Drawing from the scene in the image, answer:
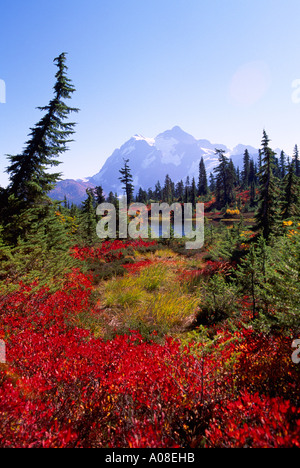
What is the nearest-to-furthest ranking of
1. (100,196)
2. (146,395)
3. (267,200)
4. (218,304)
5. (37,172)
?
(146,395), (218,304), (37,172), (267,200), (100,196)

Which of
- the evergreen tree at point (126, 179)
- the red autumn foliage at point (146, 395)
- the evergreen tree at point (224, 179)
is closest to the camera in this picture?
the red autumn foliage at point (146, 395)

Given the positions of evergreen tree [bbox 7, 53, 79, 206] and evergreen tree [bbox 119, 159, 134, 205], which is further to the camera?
evergreen tree [bbox 119, 159, 134, 205]

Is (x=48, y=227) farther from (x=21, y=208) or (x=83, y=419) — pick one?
(x=83, y=419)

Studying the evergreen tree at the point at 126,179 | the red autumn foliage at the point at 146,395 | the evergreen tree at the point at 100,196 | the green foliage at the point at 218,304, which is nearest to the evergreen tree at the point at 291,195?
the green foliage at the point at 218,304

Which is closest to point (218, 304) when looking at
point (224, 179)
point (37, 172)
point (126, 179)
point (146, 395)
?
point (146, 395)

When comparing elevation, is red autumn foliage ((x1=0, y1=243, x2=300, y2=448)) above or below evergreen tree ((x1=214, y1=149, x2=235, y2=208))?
below

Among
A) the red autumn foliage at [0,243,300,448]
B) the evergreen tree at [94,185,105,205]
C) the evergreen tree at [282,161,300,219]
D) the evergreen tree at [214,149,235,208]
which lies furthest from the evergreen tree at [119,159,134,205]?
the red autumn foliage at [0,243,300,448]

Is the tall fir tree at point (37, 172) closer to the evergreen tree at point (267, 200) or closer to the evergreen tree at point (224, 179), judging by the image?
the evergreen tree at point (267, 200)

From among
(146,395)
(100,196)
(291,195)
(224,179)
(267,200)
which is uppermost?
(224,179)

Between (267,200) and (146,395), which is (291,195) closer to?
(267,200)

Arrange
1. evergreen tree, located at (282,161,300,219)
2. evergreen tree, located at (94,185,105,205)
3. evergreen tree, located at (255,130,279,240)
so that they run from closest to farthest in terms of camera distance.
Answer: evergreen tree, located at (255,130,279,240) < evergreen tree, located at (282,161,300,219) < evergreen tree, located at (94,185,105,205)

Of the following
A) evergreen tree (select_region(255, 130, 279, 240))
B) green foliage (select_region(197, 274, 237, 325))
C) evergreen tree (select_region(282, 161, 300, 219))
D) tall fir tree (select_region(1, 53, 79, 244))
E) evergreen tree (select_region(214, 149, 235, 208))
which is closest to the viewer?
green foliage (select_region(197, 274, 237, 325))

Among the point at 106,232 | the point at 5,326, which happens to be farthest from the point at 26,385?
the point at 106,232

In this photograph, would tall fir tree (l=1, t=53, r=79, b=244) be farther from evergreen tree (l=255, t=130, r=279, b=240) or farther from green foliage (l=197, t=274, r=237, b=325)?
evergreen tree (l=255, t=130, r=279, b=240)
